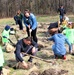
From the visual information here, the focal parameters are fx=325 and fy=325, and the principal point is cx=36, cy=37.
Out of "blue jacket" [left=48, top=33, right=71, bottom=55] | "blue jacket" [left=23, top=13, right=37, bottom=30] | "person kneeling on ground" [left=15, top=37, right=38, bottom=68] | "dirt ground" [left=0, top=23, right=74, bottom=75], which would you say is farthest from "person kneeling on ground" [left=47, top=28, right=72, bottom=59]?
"blue jacket" [left=23, top=13, right=37, bottom=30]

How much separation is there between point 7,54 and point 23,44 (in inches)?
77.9

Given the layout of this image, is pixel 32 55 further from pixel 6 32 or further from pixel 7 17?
pixel 7 17

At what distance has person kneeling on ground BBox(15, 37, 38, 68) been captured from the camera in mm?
8430

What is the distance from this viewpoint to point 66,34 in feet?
33.2

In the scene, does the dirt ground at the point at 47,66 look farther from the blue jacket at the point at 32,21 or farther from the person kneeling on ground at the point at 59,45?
the blue jacket at the point at 32,21

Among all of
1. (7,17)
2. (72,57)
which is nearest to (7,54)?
(72,57)

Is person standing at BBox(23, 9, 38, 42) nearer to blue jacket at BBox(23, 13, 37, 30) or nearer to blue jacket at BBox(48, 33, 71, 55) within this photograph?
blue jacket at BBox(23, 13, 37, 30)

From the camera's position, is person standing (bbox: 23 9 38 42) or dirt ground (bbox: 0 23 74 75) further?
person standing (bbox: 23 9 38 42)

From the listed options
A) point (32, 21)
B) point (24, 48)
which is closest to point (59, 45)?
point (24, 48)

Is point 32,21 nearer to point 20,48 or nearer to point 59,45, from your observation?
point 59,45

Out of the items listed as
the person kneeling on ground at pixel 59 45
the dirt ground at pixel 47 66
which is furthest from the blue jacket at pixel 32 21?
the person kneeling on ground at pixel 59 45

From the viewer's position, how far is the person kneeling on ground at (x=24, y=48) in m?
8.43

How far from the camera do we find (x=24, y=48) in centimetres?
875

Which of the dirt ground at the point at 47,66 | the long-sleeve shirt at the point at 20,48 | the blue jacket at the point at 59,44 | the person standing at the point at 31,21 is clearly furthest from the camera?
the person standing at the point at 31,21
